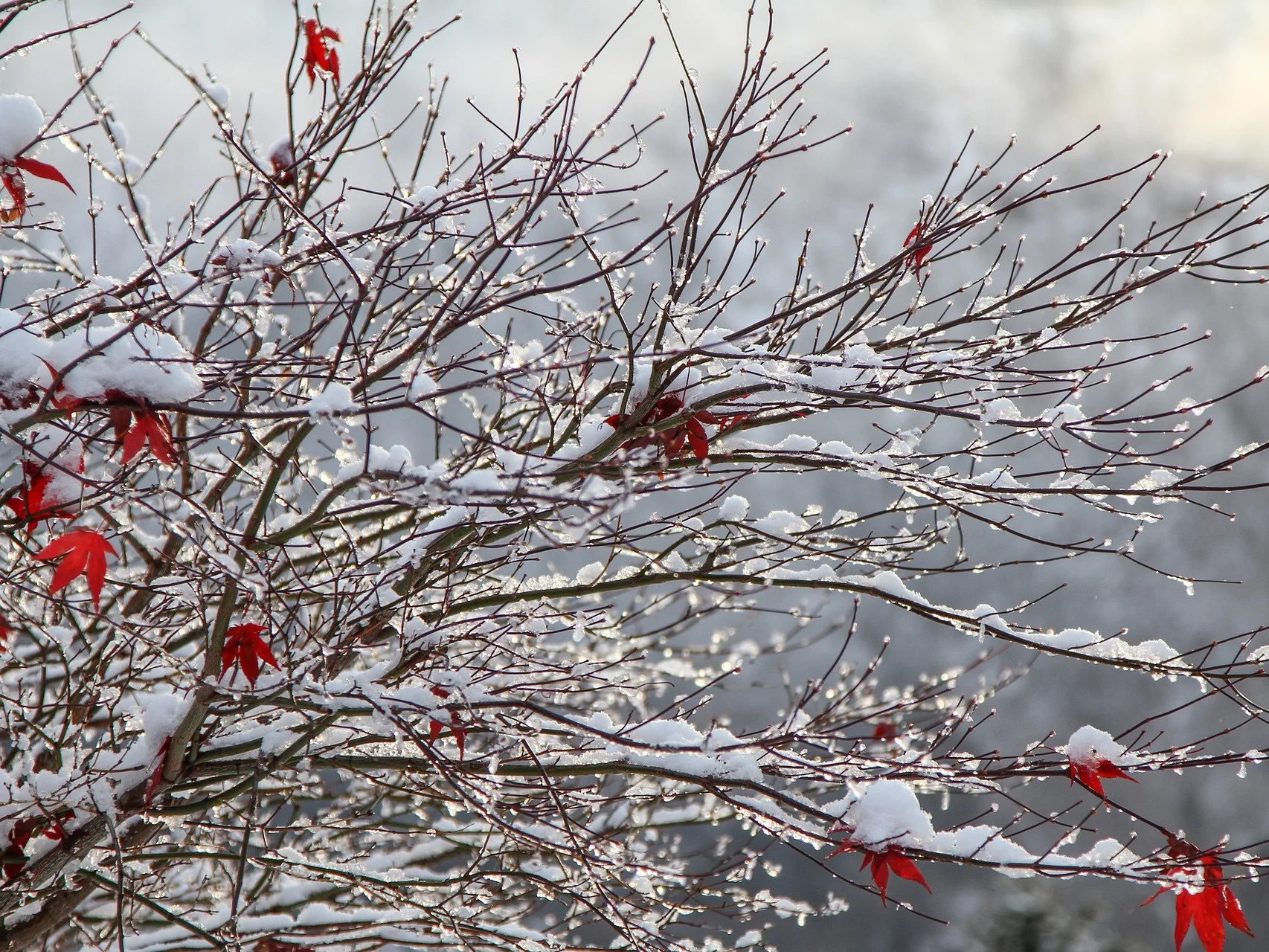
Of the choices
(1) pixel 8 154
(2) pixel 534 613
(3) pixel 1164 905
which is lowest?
(2) pixel 534 613

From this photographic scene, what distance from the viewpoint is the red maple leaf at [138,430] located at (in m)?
1.91

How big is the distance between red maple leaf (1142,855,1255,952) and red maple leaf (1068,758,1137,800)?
0.96ft

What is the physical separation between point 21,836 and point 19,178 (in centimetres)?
226

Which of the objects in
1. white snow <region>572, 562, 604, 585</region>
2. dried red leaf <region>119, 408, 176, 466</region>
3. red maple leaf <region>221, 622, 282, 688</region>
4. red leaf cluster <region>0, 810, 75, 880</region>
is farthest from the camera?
white snow <region>572, 562, 604, 585</region>

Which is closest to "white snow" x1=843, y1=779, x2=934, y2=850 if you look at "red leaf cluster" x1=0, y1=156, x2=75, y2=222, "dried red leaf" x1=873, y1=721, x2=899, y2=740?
"dried red leaf" x1=873, y1=721, x2=899, y2=740

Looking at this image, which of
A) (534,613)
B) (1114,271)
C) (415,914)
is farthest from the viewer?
(415,914)

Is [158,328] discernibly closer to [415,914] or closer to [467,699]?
[467,699]

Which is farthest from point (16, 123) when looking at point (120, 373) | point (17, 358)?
point (120, 373)

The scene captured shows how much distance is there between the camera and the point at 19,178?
7.50ft

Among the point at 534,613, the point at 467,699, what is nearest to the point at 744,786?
the point at 467,699

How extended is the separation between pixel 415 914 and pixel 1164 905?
24.1 m

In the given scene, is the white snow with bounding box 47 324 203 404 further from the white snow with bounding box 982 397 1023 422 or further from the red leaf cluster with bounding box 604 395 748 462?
the white snow with bounding box 982 397 1023 422

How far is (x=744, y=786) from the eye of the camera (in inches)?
95.1

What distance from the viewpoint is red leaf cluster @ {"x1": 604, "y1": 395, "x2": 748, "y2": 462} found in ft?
8.59
